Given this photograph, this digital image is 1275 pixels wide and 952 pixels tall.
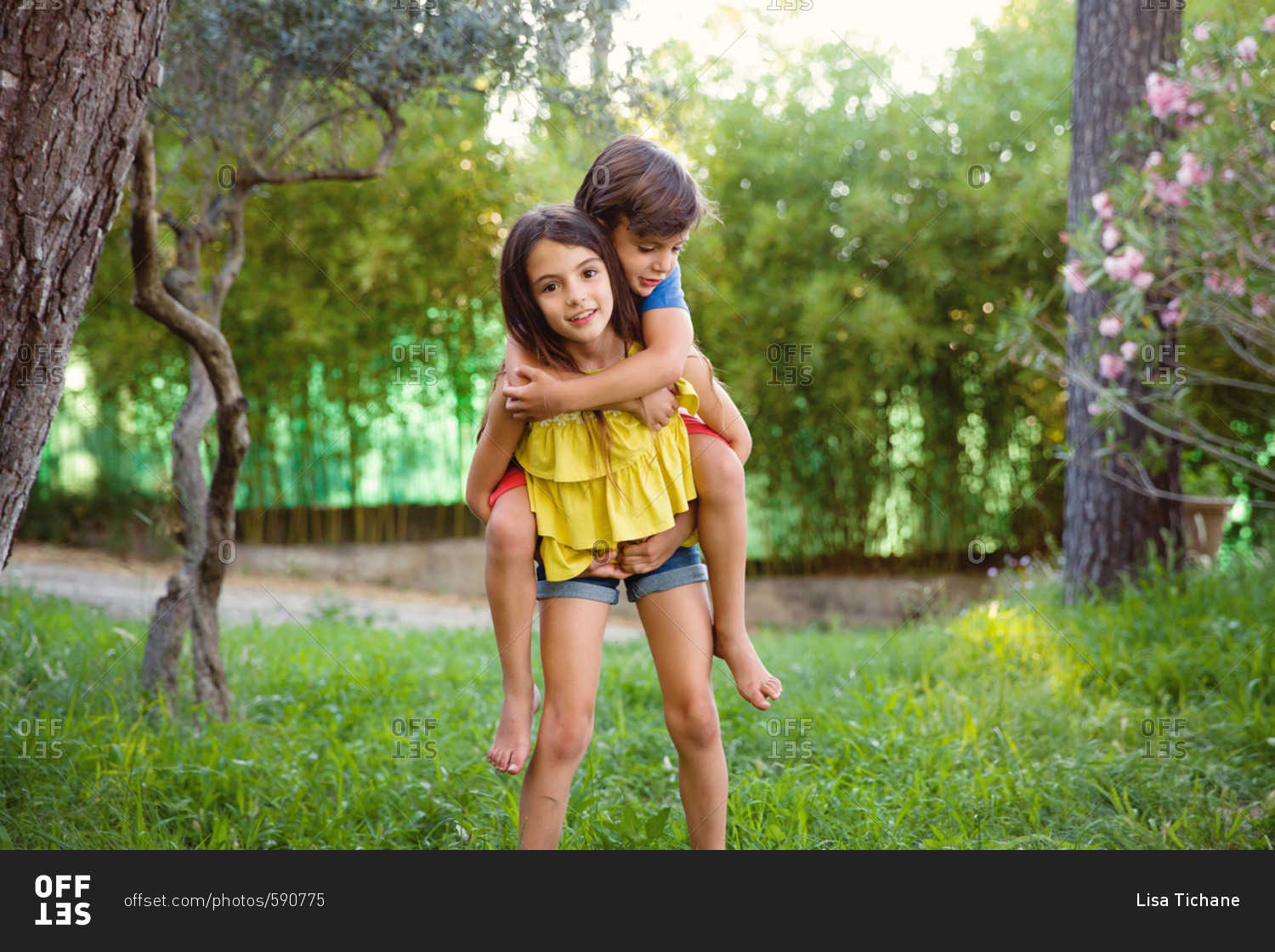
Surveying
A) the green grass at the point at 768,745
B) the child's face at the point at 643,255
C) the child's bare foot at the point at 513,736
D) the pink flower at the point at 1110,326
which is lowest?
the green grass at the point at 768,745

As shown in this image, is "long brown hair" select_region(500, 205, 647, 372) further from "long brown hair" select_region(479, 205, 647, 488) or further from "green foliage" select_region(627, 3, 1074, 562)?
"green foliage" select_region(627, 3, 1074, 562)

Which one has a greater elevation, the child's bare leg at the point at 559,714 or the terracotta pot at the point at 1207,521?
the terracotta pot at the point at 1207,521

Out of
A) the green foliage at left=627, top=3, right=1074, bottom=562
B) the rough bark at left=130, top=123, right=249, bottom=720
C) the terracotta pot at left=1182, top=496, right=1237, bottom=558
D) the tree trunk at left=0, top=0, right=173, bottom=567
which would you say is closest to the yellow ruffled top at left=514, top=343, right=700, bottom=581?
the tree trunk at left=0, top=0, right=173, bottom=567

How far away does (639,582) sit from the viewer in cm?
157

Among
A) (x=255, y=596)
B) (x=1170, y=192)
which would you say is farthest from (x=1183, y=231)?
(x=255, y=596)

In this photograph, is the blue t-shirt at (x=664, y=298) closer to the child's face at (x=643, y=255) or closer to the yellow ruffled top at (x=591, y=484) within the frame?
the child's face at (x=643, y=255)

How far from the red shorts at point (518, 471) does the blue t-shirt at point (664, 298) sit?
0.18 metres

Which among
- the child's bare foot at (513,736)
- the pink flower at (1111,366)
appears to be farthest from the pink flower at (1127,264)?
the child's bare foot at (513,736)

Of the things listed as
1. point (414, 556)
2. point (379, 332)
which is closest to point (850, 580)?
point (414, 556)

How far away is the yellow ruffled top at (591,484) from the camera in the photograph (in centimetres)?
149

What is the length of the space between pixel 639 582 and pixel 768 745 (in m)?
1.09

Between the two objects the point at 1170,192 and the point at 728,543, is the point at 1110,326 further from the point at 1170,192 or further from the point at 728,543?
the point at 728,543

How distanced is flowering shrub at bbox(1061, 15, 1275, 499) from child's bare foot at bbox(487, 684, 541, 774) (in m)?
2.39

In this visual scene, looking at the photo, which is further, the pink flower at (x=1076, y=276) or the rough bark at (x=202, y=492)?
the pink flower at (x=1076, y=276)
